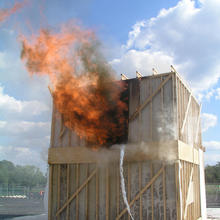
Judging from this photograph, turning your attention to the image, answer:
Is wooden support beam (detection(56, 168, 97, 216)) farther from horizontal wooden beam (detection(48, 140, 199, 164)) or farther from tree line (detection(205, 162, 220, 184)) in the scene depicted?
tree line (detection(205, 162, 220, 184))

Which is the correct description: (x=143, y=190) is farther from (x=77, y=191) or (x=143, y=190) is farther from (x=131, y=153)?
(x=77, y=191)

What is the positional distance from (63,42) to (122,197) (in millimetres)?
8684

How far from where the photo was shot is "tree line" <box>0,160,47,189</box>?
90463 mm

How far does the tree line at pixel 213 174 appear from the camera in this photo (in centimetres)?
6158

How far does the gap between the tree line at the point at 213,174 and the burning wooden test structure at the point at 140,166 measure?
162 feet

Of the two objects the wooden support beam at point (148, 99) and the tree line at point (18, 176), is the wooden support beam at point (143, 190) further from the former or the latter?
the tree line at point (18, 176)

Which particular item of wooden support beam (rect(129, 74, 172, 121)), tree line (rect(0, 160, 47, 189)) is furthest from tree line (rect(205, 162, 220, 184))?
wooden support beam (rect(129, 74, 172, 121))

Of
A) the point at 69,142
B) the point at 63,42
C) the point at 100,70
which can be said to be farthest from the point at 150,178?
the point at 63,42

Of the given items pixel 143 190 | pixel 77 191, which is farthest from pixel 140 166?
pixel 77 191

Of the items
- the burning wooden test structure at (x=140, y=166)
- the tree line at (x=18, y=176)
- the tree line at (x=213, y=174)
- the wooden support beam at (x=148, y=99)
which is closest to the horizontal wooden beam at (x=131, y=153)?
the burning wooden test structure at (x=140, y=166)

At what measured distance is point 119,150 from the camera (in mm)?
14234

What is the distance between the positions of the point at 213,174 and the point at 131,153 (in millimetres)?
56978

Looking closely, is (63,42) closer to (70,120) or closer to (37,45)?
(37,45)

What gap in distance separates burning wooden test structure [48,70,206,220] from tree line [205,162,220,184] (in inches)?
1940
